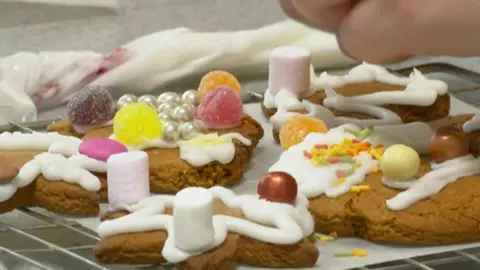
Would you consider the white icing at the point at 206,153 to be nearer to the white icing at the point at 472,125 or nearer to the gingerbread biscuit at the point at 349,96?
the gingerbread biscuit at the point at 349,96

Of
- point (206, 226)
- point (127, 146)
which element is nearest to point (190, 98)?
point (127, 146)

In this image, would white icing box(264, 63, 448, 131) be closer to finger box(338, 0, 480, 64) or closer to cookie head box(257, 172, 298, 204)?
cookie head box(257, 172, 298, 204)

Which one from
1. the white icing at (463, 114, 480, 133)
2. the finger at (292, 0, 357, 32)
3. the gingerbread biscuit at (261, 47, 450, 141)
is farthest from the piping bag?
the finger at (292, 0, 357, 32)

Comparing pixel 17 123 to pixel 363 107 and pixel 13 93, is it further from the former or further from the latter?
pixel 363 107

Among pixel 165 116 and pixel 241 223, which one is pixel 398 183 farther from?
pixel 165 116

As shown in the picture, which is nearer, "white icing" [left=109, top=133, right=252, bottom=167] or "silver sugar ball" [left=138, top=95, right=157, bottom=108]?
"white icing" [left=109, top=133, right=252, bottom=167]

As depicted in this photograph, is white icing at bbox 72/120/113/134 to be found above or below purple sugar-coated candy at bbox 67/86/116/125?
below
